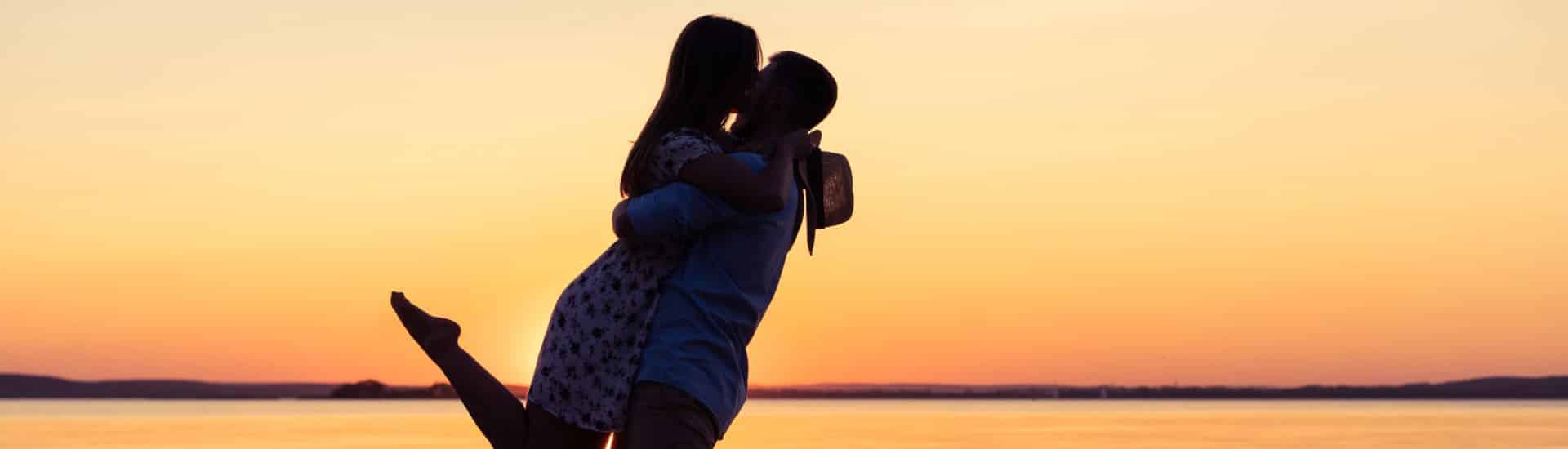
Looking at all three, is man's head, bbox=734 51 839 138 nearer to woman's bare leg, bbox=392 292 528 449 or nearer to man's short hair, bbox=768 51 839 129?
man's short hair, bbox=768 51 839 129

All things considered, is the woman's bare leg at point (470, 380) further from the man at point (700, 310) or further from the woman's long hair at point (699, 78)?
the woman's long hair at point (699, 78)

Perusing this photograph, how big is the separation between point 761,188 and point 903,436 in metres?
25.7

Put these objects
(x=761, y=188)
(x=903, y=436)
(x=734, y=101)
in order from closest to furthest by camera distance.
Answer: (x=761, y=188) < (x=734, y=101) < (x=903, y=436)

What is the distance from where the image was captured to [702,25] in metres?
3.19

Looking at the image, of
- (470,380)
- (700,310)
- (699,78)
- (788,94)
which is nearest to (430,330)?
(470,380)

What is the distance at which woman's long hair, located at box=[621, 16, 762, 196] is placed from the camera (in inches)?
125

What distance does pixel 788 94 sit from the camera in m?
3.35

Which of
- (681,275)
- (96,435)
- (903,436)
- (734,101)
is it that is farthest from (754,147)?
(96,435)

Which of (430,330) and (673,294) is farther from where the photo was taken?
(430,330)

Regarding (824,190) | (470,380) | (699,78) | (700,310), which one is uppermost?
(699,78)

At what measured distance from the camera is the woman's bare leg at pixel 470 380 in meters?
3.12

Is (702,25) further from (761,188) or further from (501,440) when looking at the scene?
(501,440)

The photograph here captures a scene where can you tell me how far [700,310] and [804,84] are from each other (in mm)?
519

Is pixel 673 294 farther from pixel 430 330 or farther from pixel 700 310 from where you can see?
pixel 430 330
